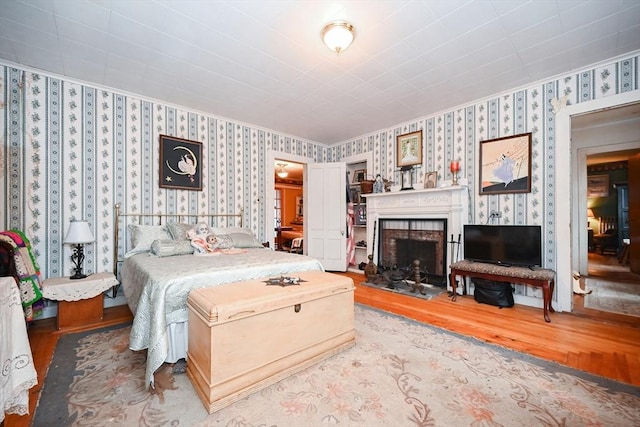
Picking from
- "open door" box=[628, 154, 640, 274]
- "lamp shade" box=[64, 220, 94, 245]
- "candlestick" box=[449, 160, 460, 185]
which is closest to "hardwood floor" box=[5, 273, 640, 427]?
"lamp shade" box=[64, 220, 94, 245]

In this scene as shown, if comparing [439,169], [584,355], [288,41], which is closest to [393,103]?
[439,169]

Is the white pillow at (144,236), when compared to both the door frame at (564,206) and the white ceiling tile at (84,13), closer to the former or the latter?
the white ceiling tile at (84,13)

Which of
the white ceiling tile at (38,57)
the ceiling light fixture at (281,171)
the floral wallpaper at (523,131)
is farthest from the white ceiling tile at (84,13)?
the ceiling light fixture at (281,171)

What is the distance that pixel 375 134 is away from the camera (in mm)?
5113

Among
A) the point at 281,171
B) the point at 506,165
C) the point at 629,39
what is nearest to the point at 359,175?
the point at 506,165

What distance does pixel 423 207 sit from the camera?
4.22 m

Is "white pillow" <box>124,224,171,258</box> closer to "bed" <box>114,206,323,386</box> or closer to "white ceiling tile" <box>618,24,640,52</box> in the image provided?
"bed" <box>114,206,323,386</box>

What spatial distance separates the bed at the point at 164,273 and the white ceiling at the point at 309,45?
1753 millimetres

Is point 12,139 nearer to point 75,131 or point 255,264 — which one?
point 75,131

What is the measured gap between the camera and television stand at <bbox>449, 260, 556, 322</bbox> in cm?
287

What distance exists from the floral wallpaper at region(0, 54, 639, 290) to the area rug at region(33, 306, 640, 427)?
173 centimetres

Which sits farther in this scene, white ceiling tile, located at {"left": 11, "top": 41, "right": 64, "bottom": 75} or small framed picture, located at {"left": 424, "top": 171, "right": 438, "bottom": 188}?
small framed picture, located at {"left": 424, "top": 171, "right": 438, "bottom": 188}

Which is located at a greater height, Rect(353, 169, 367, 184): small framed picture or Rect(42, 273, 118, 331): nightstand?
Rect(353, 169, 367, 184): small framed picture

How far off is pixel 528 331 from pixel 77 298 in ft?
14.5
